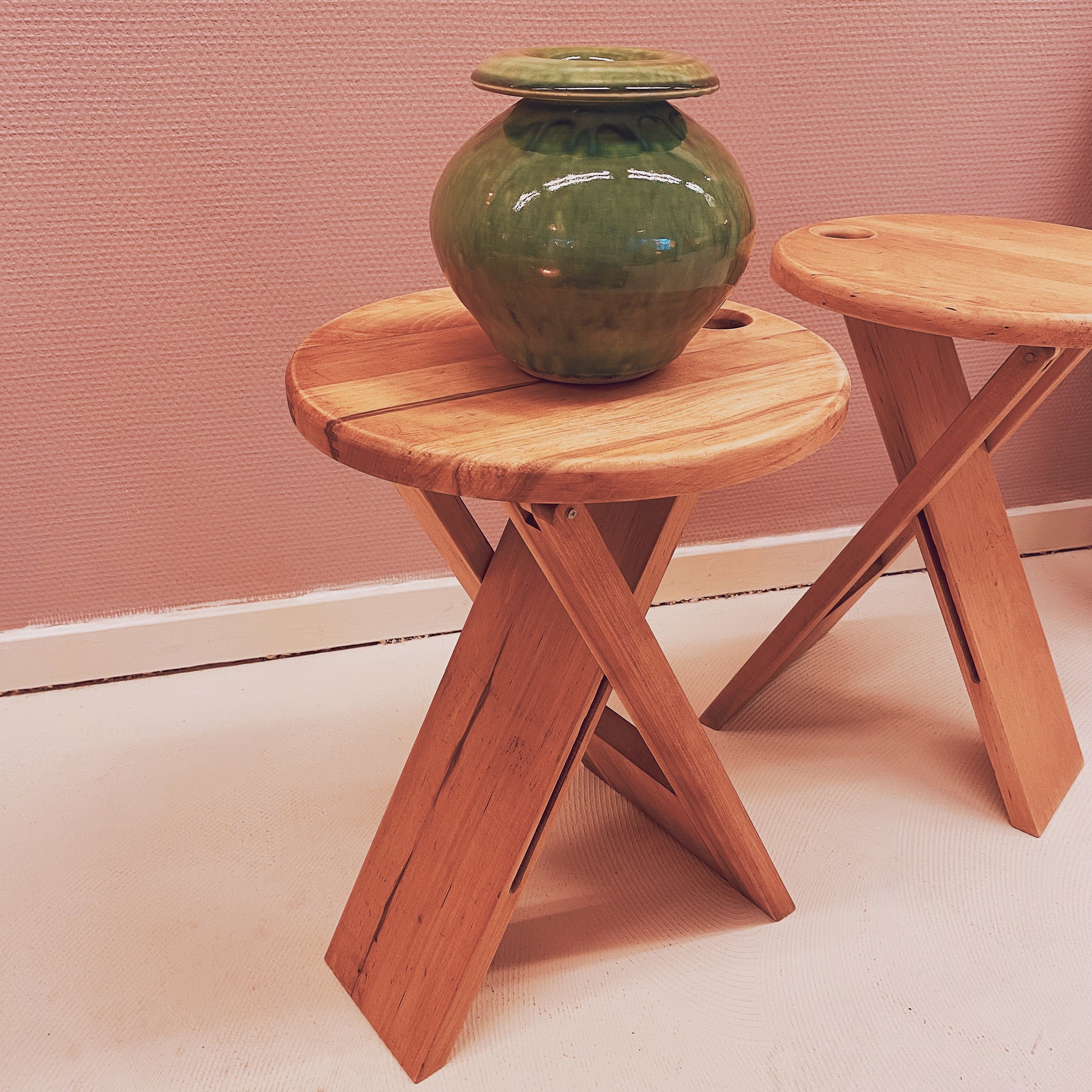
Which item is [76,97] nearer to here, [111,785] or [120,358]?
[120,358]

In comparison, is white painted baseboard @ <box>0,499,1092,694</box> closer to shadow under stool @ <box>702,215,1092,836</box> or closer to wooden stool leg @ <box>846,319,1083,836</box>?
shadow under stool @ <box>702,215,1092,836</box>

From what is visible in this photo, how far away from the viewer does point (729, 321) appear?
1156 millimetres

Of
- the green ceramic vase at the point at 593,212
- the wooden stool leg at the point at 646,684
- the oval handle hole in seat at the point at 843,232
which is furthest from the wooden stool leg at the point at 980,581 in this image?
the green ceramic vase at the point at 593,212

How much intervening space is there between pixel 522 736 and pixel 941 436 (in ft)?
2.15

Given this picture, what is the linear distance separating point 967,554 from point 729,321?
20.3 inches

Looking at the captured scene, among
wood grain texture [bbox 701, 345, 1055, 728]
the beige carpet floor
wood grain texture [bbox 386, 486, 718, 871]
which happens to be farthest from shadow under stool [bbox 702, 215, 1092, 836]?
wood grain texture [bbox 386, 486, 718, 871]

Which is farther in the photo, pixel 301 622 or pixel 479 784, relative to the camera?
pixel 301 622

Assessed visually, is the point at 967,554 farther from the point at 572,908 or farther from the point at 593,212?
the point at 593,212

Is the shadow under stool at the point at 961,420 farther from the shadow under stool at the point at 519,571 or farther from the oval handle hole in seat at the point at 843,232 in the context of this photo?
the shadow under stool at the point at 519,571

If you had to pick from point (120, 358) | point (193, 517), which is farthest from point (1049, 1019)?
point (120, 358)

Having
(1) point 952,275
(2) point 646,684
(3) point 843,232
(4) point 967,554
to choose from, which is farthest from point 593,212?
(4) point 967,554

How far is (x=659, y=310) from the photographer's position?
0.89 metres

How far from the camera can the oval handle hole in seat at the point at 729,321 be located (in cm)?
114

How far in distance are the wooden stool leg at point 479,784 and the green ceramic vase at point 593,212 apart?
25 centimetres
